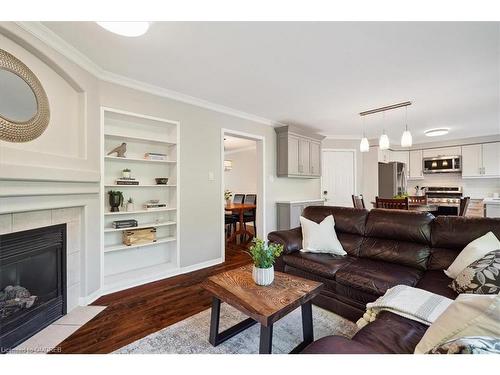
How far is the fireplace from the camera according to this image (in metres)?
1.74

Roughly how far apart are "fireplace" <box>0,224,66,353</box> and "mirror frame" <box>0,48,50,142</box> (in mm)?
737

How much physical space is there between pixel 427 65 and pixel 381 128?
2.69 metres

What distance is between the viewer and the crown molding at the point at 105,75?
1839 millimetres

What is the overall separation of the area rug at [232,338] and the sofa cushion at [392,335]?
666 millimetres

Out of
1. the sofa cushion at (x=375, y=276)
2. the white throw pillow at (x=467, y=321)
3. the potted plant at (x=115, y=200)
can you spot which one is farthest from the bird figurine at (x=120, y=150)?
the white throw pillow at (x=467, y=321)

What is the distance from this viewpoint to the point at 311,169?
4.89 metres

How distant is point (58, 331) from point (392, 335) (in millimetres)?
2405

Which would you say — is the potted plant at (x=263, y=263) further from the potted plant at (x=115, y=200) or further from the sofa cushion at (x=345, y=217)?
the potted plant at (x=115, y=200)

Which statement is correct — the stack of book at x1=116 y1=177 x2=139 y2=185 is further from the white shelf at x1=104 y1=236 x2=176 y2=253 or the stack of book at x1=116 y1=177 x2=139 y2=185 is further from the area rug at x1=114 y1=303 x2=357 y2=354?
the area rug at x1=114 y1=303 x2=357 y2=354

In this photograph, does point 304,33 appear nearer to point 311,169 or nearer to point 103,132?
point 103,132

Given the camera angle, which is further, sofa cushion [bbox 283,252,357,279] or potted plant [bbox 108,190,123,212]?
potted plant [bbox 108,190,123,212]

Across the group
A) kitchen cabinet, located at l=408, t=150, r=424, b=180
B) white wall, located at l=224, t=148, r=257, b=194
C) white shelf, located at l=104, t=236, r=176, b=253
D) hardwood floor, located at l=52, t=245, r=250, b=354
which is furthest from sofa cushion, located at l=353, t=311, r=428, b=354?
kitchen cabinet, located at l=408, t=150, r=424, b=180

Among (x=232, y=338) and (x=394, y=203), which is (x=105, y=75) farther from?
(x=394, y=203)
